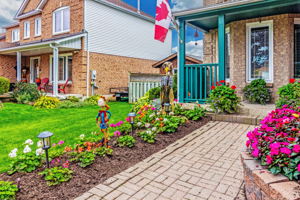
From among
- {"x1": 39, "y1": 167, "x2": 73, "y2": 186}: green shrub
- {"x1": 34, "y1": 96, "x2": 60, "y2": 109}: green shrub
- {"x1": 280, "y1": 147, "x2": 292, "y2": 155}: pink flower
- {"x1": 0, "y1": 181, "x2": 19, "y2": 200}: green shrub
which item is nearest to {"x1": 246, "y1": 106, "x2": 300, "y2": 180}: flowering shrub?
{"x1": 280, "y1": 147, "x2": 292, "y2": 155}: pink flower

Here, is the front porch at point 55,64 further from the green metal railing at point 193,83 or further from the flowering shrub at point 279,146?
the flowering shrub at point 279,146

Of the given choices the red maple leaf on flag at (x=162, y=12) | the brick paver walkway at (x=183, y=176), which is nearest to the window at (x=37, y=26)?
the red maple leaf on flag at (x=162, y=12)

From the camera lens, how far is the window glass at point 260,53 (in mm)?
7680

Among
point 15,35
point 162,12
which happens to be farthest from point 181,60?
point 15,35

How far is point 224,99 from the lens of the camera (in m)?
6.14

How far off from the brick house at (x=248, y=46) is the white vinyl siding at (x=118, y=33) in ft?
23.5

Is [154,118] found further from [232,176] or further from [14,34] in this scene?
[14,34]

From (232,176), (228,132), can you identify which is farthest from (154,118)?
(232,176)

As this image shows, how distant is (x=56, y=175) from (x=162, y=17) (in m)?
5.68

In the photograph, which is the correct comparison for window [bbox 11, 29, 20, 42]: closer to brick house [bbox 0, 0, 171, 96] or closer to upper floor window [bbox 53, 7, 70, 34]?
brick house [bbox 0, 0, 171, 96]

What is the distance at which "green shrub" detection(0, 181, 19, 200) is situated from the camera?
7.52ft

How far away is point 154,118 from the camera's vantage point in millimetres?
5480

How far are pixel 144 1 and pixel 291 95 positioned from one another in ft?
50.5

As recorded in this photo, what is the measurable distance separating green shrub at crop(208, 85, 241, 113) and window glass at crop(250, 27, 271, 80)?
232 cm
